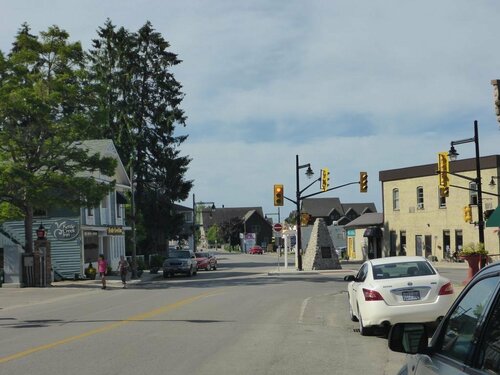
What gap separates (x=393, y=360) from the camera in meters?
10.2

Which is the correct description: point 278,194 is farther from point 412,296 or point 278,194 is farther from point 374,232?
point 412,296

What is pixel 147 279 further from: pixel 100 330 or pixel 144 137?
pixel 100 330

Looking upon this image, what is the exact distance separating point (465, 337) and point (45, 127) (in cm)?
3178

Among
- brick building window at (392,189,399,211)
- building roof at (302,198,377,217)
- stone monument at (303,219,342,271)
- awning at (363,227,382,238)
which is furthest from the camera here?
building roof at (302,198,377,217)

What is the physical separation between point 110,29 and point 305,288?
130 ft

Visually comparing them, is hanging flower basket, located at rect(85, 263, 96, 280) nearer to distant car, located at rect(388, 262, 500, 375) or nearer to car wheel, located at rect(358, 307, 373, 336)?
car wheel, located at rect(358, 307, 373, 336)

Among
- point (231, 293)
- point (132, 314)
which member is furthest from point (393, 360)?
point (231, 293)

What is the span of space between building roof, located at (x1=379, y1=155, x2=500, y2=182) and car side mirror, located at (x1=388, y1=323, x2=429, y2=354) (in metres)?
45.7

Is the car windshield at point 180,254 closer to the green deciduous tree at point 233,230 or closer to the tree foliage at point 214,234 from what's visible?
the green deciduous tree at point 233,230

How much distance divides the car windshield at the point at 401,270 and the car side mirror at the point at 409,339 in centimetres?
907

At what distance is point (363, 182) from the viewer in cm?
4119

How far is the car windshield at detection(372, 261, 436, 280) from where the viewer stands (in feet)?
41.4

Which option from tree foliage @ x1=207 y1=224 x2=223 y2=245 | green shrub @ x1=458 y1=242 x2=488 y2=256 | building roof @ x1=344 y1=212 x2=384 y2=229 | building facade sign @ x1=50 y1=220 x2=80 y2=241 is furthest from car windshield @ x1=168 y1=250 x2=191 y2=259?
tree foliage @ x1=207 y1=224 x2=223 y2=245

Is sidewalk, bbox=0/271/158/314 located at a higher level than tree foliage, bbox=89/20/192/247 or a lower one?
lower
